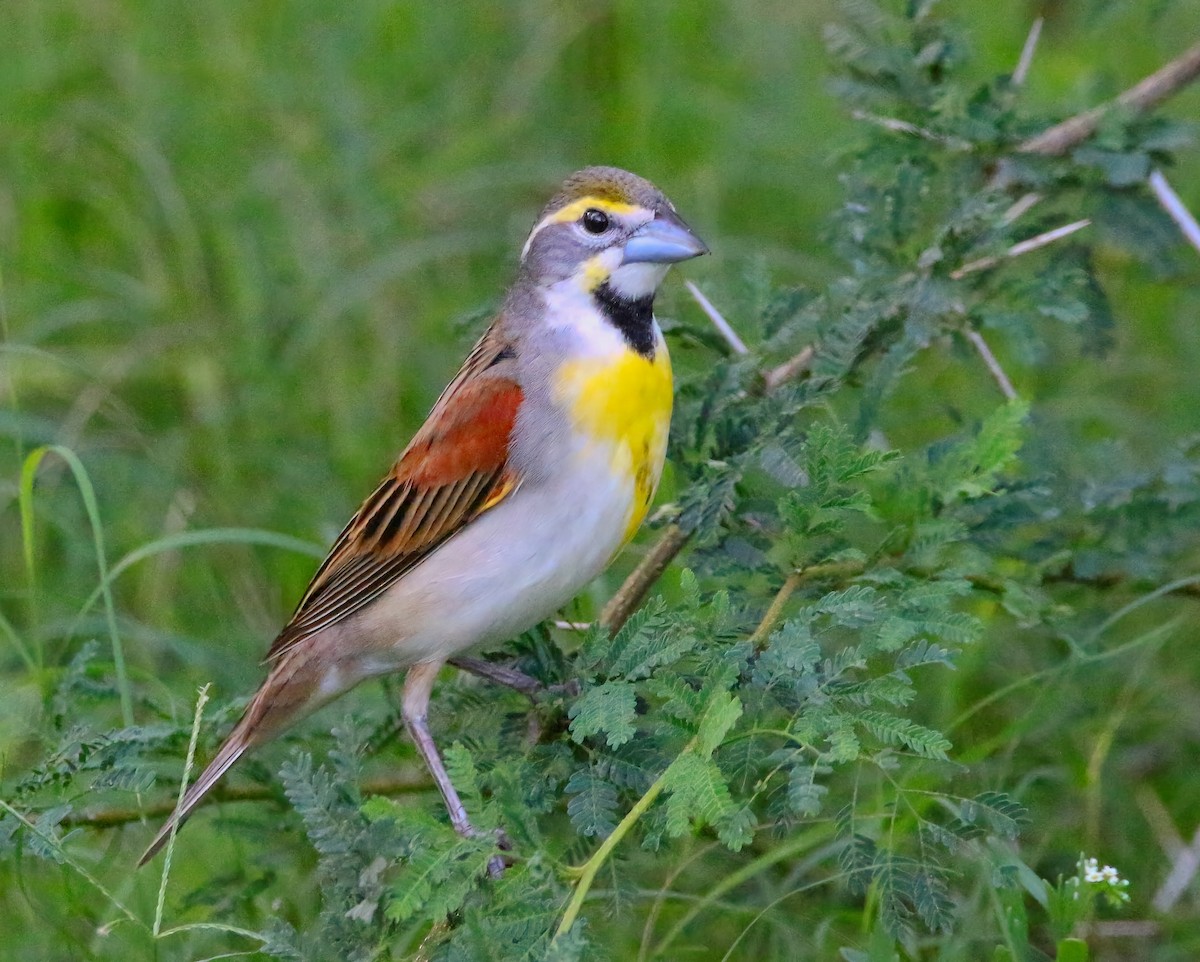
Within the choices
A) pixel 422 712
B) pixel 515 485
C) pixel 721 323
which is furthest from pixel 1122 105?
pixel 422 712

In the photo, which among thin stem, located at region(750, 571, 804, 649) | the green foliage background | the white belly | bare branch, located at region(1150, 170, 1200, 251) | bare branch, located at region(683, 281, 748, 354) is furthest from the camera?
bare branch, located at region(1150, 170, 1200, 251)

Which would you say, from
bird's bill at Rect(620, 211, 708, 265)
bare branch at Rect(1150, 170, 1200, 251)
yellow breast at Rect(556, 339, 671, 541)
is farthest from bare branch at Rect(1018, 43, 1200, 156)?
yellow breast at Rect(556, 339, 671, 541)

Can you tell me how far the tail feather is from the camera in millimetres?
3660

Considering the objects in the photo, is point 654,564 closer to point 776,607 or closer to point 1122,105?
point 776,607

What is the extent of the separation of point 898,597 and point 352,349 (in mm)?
3517

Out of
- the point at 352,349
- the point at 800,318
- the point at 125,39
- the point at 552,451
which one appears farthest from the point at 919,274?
the point at 125,39

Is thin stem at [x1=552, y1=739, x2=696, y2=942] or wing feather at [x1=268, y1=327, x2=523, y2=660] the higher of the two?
wing feather at [x1=268, y1=327, x2=523, y2=660]

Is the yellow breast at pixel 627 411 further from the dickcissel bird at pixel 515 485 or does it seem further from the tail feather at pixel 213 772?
the tail feather at pixel 213 772

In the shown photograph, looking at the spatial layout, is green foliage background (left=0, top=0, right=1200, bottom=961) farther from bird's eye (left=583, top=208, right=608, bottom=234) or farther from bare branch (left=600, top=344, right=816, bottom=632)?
bird's eye (left=583, top=208, right=608, bottom=234)

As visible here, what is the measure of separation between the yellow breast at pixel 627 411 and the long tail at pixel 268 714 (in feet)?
2.74

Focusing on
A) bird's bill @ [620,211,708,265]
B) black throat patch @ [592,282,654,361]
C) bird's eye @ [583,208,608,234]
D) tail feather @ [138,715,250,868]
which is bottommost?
tail feather @ [138,715,250,868]

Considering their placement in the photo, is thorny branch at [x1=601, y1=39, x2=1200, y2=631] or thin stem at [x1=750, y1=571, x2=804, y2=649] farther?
thorny branch at [x1=601, y1=39, x2=1200, y2=631]

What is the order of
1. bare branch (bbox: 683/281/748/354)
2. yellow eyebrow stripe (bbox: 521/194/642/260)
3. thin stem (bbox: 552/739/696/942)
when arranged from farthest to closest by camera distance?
1. bare branch (bbox: 683/281/748/354)
2. yellow eyebrow stripe (bbox: 521/194/642/260)
3. thin stem (bbox: 552/739/696/942)

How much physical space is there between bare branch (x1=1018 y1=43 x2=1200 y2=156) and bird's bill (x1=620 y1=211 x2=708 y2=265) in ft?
3.38
